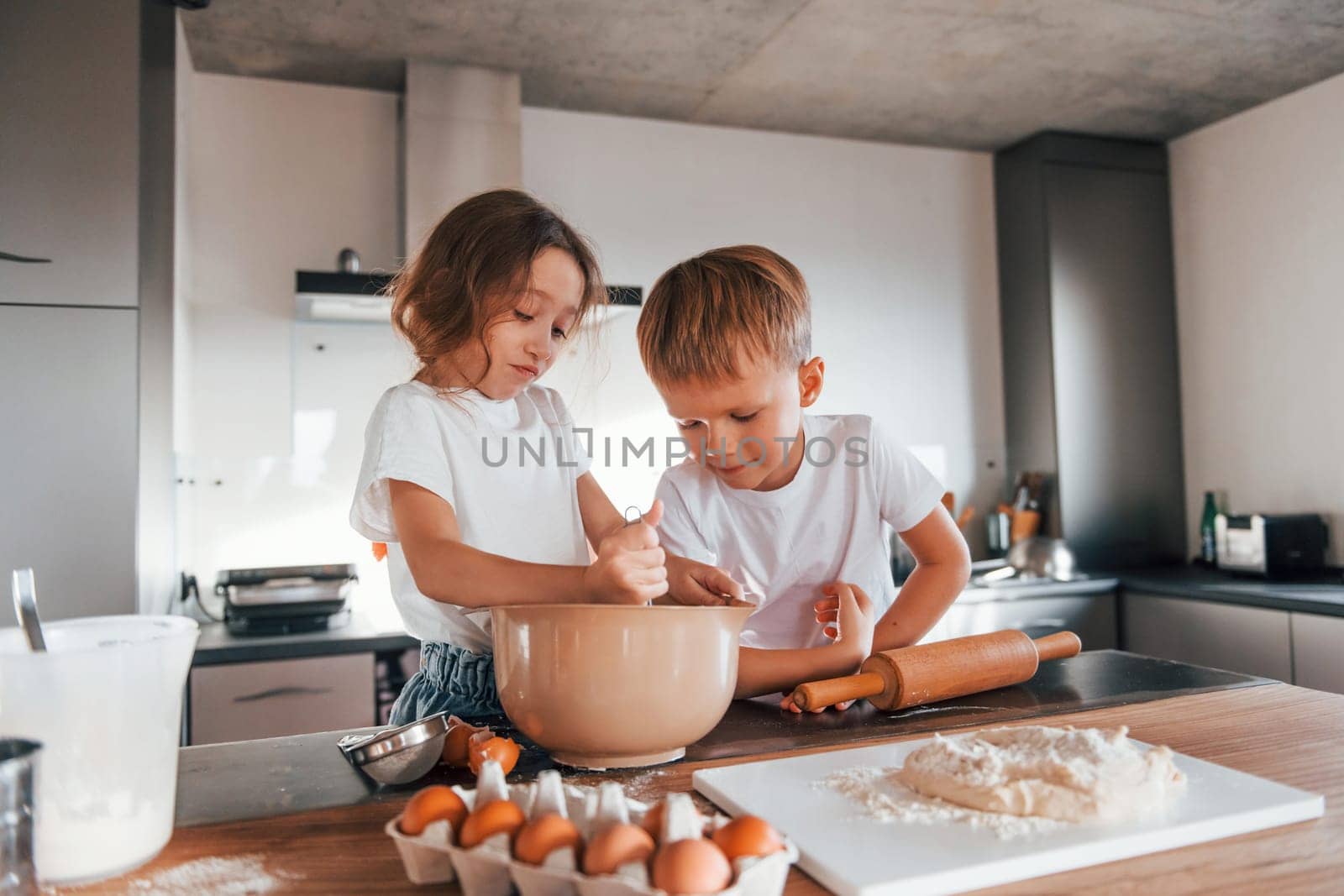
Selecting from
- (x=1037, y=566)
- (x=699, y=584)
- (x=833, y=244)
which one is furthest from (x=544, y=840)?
(x=833, y=244)

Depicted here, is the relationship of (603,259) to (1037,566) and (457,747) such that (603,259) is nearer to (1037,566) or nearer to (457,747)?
(1037,566)

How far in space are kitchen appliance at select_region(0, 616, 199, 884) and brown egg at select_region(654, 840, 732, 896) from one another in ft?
1.03

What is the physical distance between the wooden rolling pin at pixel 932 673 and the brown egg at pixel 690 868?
46 cm

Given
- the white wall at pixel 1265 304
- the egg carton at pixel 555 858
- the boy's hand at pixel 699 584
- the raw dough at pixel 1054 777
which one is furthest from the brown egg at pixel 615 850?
the white wall at pixel 1265 304

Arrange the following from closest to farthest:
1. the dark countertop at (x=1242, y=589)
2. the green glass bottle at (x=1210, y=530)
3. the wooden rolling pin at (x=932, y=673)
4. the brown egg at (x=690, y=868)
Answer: the brown egg at (x=690, y=868) < the wooden rolling pin at (x=932, y=673) < the dark countertop at (x=1242, y=589) < the green glass bottle at (x=1210, y=530)

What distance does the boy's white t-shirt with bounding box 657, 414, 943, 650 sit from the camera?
1.24 meters

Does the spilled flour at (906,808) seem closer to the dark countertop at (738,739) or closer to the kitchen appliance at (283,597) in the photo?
the dark countertop at (738,739)

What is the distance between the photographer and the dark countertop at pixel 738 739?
0.70m

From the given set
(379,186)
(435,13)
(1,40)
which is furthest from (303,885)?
(379,186)

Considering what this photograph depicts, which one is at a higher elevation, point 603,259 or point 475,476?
point 603,259

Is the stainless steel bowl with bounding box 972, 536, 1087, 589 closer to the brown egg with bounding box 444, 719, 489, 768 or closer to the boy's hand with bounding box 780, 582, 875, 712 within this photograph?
the boy's hand with bounding box 780, 582, 875, 712

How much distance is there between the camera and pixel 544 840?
490 millimetres

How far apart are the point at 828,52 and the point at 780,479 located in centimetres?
168

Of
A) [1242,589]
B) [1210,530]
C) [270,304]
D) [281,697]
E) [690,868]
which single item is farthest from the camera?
[1210,530]
